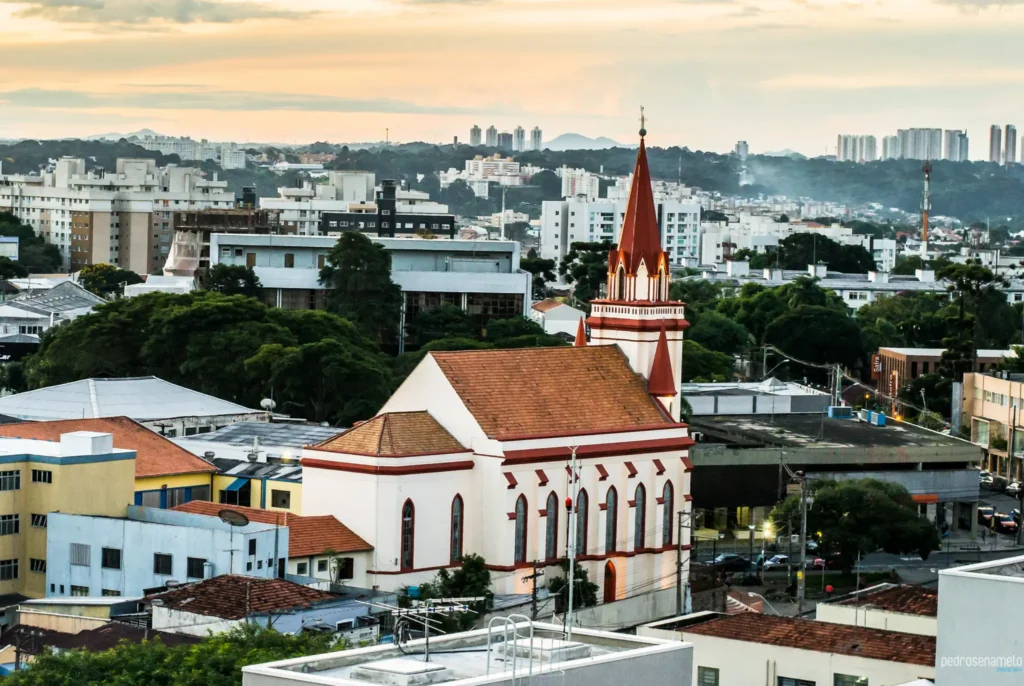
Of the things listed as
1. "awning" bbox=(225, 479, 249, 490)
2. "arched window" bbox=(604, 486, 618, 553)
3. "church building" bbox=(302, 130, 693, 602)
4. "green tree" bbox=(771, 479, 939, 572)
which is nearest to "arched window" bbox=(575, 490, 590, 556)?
"church building" bbox=(302, 130, 693, 602)

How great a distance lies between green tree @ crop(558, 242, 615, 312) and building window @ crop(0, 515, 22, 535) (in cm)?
7902

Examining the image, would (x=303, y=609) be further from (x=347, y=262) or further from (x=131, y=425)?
(x=347, y=262)

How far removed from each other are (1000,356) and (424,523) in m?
69.9

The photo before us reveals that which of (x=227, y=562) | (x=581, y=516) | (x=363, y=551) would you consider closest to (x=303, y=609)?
(x=227, y=562)

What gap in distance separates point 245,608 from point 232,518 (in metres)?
9.97

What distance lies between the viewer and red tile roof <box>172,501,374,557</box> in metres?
63.3

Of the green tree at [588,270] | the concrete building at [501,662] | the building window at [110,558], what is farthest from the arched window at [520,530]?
the green tree at [588,270]

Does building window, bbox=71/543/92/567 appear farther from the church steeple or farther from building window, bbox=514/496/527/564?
the church steeple

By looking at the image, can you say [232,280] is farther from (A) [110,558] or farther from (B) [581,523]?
(A) [110,558]

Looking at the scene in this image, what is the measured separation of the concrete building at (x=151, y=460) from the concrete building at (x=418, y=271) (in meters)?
58.6

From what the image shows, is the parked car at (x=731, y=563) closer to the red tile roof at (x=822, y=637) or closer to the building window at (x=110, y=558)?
the building window at (x=110, y=558)

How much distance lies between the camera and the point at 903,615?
164 ft

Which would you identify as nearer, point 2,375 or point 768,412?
point 768,412

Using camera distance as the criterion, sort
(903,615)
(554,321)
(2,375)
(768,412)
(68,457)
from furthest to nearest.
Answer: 1. (554,321)
2. (2,375)
3. (768,412)
4. (68,457)
5. (903,615)
